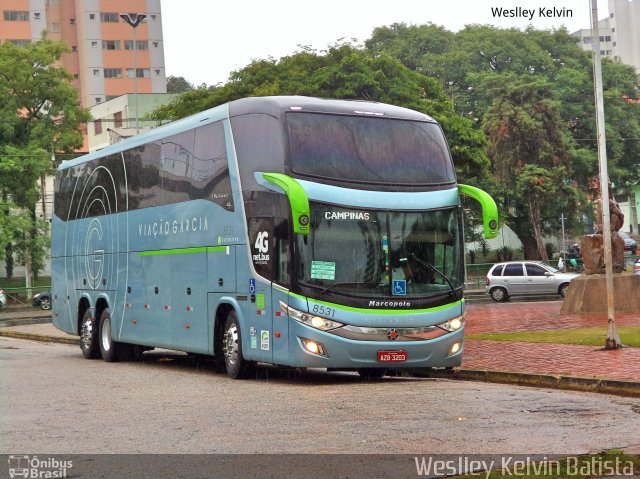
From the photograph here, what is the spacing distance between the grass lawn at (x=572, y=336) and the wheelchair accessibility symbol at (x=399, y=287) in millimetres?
4775

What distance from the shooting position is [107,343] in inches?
957

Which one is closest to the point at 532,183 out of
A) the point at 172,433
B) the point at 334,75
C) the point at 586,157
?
the point at 586,157

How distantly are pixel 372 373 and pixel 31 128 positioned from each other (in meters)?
51.8

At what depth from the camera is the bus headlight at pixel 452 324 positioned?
17266 millimetres

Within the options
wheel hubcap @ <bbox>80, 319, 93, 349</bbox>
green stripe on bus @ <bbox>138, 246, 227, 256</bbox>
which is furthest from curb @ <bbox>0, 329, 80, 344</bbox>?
green stripe on bus @ <bbox>138, 246, 227, 256</bbox>

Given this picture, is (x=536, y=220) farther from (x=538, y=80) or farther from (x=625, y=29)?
(x=625, y=29)

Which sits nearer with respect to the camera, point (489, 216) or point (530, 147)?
point (489, 216)

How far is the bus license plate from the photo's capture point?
16.7 meters

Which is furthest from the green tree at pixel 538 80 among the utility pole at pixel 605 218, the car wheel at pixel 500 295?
the utility pole at pixel 605 218

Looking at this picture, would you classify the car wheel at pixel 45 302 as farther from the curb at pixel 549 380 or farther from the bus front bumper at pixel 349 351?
the bus front bumper at pixel 349 351

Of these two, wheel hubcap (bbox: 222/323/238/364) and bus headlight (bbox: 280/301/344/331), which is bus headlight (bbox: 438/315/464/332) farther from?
wheel hubcap (bbox: 222/323/238/364)

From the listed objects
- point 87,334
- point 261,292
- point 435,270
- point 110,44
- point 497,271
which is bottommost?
point 87,334

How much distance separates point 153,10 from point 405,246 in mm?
94720

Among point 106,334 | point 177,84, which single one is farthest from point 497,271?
point 177,84
